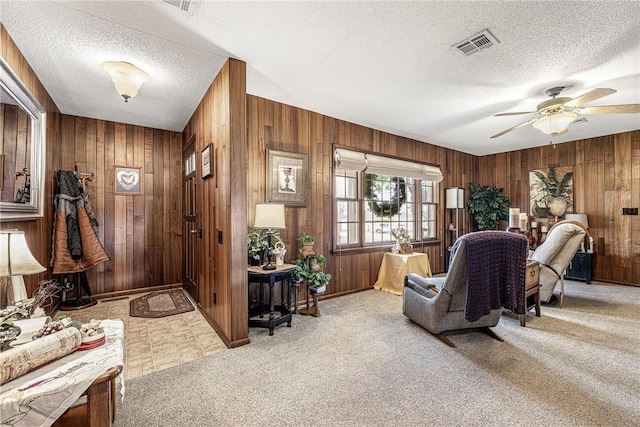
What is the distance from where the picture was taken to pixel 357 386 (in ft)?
6.50

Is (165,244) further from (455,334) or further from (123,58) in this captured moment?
(455,334)

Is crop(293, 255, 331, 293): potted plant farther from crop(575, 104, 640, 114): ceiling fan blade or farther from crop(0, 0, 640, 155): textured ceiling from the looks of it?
crop(575, 104, 640, 114): ceiling fan blade

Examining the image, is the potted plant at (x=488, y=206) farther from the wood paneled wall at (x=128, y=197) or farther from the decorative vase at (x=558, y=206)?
the wood paneled wall at (x=128, y=197)

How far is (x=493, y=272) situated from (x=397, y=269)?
81.2 inches

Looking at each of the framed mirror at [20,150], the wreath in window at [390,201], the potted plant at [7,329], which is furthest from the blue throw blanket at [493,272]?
the framed mirror at [20,150]

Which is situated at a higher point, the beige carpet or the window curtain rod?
the window curtain rod

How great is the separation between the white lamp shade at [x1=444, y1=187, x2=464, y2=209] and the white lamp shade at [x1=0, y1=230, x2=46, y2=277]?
6.05 meters

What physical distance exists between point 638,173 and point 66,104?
29.4 feet

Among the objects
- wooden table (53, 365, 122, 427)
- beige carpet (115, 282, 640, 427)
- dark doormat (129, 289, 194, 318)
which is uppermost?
wooden table (53, 365, 122, 427)

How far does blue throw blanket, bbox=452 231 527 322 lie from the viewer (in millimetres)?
2338

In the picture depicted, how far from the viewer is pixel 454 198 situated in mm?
5703

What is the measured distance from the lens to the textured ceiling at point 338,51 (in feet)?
6.47

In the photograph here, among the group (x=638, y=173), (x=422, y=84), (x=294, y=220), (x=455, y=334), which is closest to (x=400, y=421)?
(x=455, y=334)

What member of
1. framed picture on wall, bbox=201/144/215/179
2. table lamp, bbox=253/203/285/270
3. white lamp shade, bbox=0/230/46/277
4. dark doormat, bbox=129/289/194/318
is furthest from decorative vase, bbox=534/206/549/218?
white lamp shade, bbox=0/230/46/277
